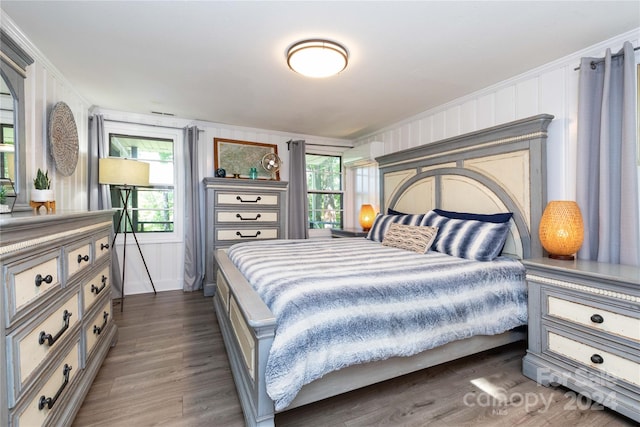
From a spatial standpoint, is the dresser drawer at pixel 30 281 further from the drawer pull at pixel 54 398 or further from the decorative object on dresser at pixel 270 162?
the decorative object on dresser at pixel 270 162

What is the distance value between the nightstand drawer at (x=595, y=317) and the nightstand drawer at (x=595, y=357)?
128 mm

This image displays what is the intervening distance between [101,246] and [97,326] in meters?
0.55

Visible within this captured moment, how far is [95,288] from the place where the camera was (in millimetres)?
1907

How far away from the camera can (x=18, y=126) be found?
1885 millimetres

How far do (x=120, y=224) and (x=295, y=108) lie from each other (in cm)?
272

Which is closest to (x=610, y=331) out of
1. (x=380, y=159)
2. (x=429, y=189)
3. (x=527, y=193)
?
(x=527, y=193)

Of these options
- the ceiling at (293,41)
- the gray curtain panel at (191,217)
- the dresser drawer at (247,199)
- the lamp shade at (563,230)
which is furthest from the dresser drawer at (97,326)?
the lamp shade at (563,230)

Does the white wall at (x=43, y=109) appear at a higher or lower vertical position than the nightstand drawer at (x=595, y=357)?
higher

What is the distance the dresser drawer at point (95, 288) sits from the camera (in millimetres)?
1739

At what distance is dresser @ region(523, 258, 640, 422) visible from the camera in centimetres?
153

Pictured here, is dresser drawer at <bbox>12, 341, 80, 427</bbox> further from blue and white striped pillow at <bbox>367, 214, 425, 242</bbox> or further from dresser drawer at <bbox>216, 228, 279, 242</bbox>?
blue and white striped pillow at <bbox>367, 214, 425, 242</bbox>

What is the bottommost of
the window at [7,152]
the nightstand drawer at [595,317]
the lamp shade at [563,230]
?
the nightstand drawer at [595,317]

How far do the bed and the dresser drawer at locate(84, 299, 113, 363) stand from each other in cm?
83

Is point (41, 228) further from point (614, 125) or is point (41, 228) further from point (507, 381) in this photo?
point (614, 125)
